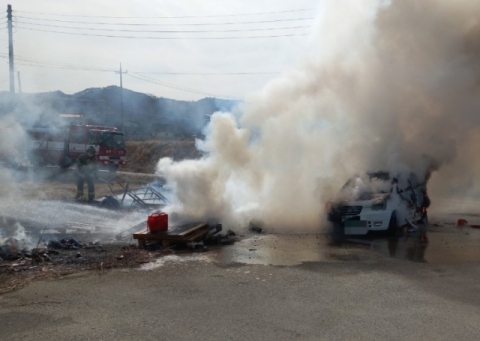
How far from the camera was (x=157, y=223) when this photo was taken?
9.10m

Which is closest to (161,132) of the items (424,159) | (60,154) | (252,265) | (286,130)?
(60,154)

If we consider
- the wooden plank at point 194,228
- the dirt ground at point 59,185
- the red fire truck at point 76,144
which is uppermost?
the red fire truck at point 76,144

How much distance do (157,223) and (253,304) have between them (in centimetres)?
413

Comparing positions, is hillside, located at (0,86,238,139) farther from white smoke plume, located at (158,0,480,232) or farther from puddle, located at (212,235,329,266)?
puddle, located at (212,235,329,266)

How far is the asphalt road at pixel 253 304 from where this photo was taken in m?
4.61

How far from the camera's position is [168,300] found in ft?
18.5

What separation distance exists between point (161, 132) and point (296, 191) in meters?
25.8

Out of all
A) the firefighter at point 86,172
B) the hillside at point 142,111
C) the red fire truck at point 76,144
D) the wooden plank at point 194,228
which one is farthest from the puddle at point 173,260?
the hillside at point 142,111

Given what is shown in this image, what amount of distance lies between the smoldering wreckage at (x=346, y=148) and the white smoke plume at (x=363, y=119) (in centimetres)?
3

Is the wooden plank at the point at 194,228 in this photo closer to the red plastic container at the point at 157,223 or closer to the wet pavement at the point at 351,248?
the red plastic container at the point at 157,223

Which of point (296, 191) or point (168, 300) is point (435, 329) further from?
point (296, 191)

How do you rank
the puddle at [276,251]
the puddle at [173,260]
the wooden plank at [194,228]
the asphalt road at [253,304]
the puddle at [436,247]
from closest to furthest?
1. the asphalt road at [253,304]
2. the puddle at [173,260]
3. the puddle at [276,251]
4. the puddle at [436,247]
5. the wooden plank at [194,228]

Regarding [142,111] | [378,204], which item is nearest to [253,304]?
[378,204]

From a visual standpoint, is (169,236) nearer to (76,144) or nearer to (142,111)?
(76,144)
